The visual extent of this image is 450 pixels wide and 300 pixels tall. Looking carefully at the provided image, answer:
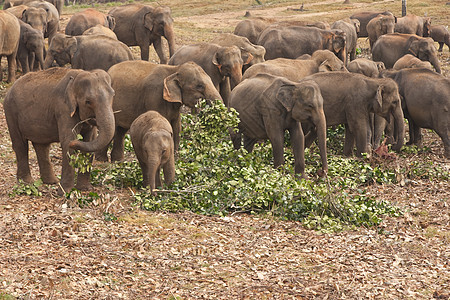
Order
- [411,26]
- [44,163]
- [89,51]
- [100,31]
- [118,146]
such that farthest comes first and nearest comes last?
[411,26] → [100,31] → [89,51] → [118,146] → [44,163]

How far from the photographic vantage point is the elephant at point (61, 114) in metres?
9.92

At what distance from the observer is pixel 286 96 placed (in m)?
12.7

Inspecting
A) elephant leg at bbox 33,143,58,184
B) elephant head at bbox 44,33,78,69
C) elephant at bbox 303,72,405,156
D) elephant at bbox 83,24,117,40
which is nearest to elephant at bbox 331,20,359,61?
elephant at bbox 83,24,117,40

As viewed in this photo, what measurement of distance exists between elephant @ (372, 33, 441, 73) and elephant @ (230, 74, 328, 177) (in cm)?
1042

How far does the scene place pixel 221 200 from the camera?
10883 millimetres

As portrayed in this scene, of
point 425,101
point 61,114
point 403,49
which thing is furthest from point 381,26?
point 61,114

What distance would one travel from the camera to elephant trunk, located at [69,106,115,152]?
32.0 feet

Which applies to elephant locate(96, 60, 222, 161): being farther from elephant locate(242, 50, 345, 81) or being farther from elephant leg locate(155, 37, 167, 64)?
elephant leg locate(155, 37, 167, 64)

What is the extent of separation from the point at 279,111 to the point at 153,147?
3137 millimetres

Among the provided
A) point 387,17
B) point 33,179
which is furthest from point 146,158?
point 387,17

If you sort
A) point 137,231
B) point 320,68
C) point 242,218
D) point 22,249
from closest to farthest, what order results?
point 22,249, point 137,231, point 242,218, point 320,68

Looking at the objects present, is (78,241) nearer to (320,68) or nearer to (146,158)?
(146,158)

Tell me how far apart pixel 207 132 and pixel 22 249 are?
4788 millimetres

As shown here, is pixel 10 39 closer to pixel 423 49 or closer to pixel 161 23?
pixel 161 23
